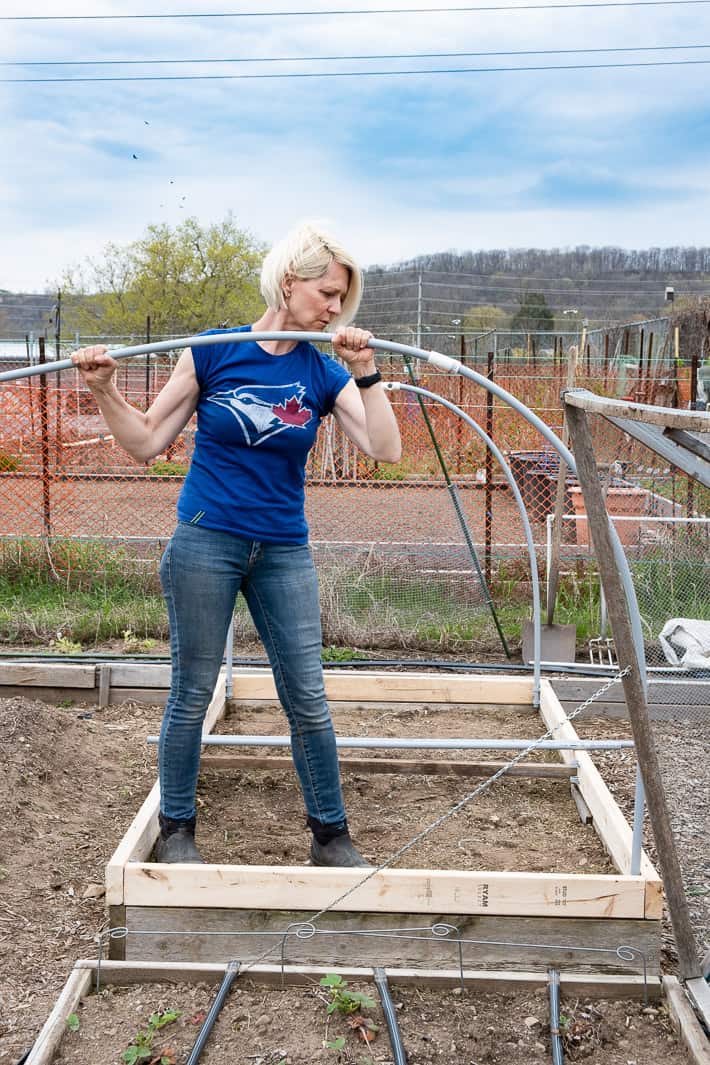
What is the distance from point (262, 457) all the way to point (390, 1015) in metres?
A: 1.37

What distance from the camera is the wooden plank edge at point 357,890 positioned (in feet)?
8.93

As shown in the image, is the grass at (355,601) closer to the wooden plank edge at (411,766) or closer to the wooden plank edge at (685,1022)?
the wooden plank edge at (411,766)

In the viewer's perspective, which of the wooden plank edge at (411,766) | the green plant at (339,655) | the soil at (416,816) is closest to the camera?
the soil at (416,816)

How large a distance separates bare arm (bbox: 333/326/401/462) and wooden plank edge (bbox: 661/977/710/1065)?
1.47 metres

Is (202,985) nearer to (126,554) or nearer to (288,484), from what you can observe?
(288,484)

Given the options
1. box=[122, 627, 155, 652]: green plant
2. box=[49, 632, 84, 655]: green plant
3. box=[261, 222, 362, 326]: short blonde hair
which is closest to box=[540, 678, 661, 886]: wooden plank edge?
box=[261, 222, 362, 326]: short blonde hair

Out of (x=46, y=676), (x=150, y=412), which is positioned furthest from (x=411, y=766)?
(x=46, y=676)

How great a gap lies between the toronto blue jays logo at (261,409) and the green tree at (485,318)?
31.2 metres

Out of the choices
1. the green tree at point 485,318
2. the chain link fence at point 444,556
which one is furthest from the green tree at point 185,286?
the chain link fence at point 444,556

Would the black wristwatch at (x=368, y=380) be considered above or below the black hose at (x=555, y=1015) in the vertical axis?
above

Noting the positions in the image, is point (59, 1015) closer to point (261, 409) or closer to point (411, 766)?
point (261, 409)

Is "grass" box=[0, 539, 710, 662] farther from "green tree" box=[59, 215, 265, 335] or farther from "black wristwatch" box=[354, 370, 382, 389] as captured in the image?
"green tree" box=[59, 215, 265, 335]

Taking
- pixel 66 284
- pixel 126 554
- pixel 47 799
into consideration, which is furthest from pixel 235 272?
pixel 47 799

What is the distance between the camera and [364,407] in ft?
8.91
